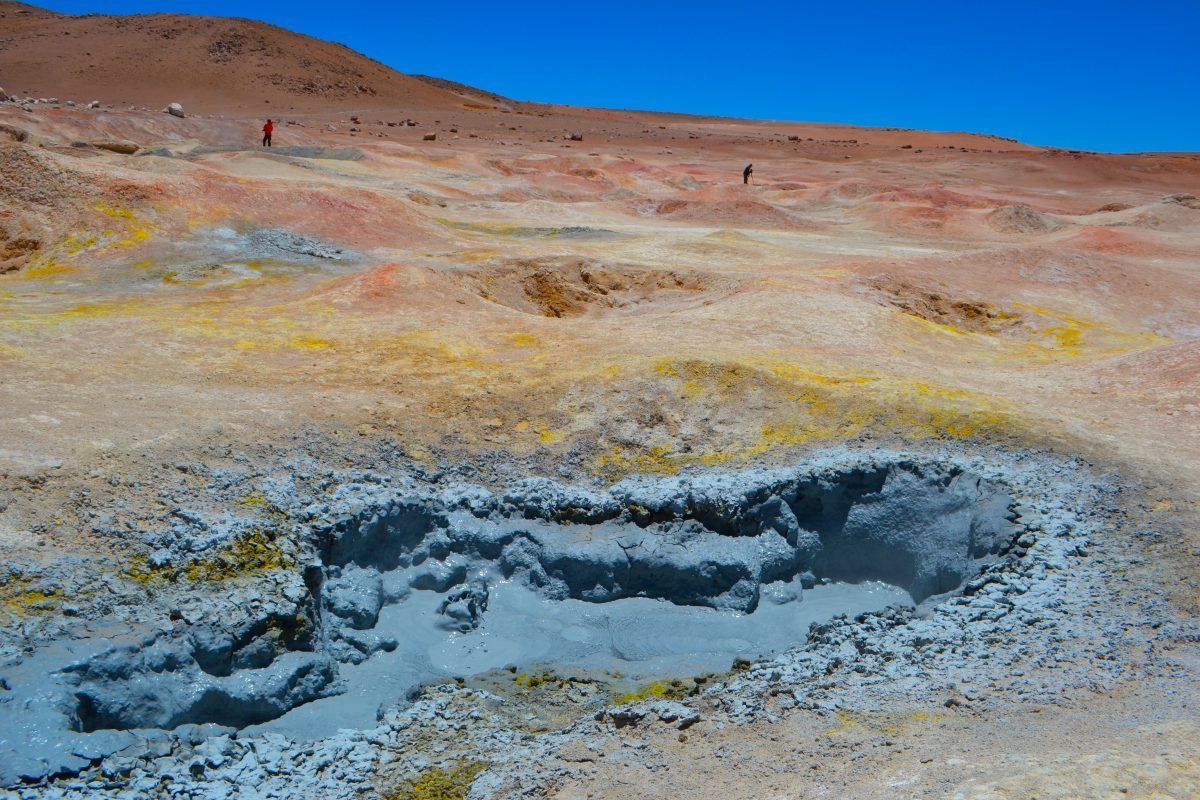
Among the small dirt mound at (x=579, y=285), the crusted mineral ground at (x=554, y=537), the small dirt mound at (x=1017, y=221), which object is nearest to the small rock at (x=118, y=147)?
the crusted mineral ground at (x=554, y=537)

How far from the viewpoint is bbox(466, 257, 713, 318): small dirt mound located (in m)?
16.4

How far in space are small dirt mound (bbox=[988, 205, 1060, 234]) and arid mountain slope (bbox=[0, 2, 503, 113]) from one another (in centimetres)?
5140

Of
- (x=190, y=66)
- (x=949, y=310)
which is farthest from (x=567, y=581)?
(x=190, y=66)

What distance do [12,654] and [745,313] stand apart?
9.73 metres

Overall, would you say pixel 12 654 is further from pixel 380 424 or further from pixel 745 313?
pixel 745 313

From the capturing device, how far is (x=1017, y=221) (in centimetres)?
3056

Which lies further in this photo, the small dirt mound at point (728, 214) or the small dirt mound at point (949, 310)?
the small dirt mound at point (728, 214)

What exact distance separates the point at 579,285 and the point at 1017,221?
19.3 m

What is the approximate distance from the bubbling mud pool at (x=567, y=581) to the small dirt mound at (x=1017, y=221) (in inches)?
932

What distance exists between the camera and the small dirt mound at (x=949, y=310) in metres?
16.9

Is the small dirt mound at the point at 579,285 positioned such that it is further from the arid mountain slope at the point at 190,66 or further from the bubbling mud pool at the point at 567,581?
the arid mountain slope at the point at 190,66

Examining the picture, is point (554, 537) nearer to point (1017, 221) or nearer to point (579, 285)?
point (579, 285)

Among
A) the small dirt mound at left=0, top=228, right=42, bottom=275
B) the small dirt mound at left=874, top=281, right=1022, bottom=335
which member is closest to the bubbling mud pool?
the small dirt mound at left=874, top=281, right=1022, bottom=335

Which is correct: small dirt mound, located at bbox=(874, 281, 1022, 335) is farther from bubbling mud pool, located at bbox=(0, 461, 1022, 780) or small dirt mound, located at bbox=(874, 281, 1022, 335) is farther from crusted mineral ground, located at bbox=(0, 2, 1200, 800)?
bubbling mud pool, located at bbox=(0, 461, 1022, 780)
